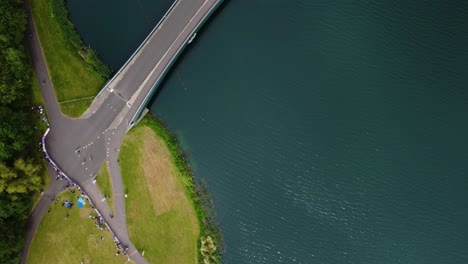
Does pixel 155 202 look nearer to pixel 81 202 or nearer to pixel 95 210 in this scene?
pixel 95 210

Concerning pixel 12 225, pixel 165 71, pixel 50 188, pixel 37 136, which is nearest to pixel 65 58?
pixel 37 136

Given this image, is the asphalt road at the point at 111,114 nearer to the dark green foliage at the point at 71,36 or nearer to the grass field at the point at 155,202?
the grass field at the point at 155,202

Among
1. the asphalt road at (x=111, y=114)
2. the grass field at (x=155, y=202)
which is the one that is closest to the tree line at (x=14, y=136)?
the asphalt road at (x=111, y=114)

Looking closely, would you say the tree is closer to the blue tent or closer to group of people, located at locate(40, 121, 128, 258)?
group of people, located at locate(40, 121, 128, 258)

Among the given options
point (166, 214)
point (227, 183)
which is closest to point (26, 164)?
point (166, 214)

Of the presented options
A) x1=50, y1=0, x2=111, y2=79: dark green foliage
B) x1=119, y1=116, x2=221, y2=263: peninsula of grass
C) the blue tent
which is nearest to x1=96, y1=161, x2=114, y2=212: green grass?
x1=119, y1=116, x2=221, y2=263: peninsula of grass

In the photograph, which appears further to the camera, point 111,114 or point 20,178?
point 111,114

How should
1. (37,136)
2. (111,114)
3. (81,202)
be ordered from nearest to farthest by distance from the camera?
(37,136)
(111,114)
(81,202)
